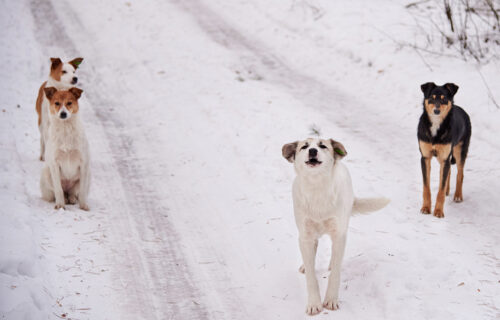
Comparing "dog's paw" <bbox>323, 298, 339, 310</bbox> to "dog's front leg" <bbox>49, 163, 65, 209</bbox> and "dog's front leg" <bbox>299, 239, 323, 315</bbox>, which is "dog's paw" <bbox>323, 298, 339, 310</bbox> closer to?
"dog's front leg" <bbox>299, 239, 323, 315</bbox>

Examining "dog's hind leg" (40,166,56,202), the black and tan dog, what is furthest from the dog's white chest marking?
"dog's hind leg" (40,166,56,202)

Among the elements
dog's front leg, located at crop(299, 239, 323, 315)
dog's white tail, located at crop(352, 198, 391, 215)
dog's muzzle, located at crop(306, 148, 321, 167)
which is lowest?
dog's front leg, located at crop(299, 239, 323, 315)

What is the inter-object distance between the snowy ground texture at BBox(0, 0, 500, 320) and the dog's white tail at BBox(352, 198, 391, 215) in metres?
0.60

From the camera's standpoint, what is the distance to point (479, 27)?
41.3ft

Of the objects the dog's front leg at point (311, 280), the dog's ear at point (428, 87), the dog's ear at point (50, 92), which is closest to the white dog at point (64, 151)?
the dog's ear at point (50, 92)

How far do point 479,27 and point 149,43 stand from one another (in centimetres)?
872

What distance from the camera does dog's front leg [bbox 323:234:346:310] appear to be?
4.87 m

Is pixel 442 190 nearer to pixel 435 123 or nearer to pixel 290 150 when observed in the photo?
pixel 435 123

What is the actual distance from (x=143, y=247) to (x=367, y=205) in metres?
2.69

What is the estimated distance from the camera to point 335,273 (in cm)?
488

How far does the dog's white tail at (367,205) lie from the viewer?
213 inches

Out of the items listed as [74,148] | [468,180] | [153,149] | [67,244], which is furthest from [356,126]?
[67,244]

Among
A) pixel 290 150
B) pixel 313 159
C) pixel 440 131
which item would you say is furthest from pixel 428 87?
pixel 313 159

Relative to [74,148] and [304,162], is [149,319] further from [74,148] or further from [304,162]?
[74,148]
